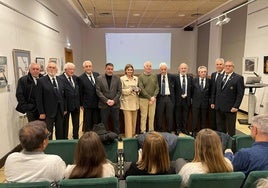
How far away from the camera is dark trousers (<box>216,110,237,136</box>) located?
4.16m

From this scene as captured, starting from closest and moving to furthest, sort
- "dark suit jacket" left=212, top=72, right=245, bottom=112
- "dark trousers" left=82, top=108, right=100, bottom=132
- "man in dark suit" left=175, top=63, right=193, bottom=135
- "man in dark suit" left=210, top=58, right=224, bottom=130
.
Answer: "dark suit jacket" left=212, top=72, right=245, bottom=112 < "dark trousers" left=82, top=108, right=100, bottom=132 < "man in dark suit" left=210, top=58, right=224, bottom=130 < "man in dark suit" left=175, top=63, right=193, bottom=135

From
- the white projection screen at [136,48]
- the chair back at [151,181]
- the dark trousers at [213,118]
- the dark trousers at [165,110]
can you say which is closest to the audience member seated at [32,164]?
the chair back at [151,181]

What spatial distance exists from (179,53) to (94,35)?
4.60 meters

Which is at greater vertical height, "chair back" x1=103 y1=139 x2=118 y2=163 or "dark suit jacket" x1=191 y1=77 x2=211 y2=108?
"dark suit jacket" x1=191 y1=77 x2=211 y2=108

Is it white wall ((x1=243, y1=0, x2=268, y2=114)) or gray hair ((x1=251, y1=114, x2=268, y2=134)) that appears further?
white wall ((x1=243, y1=0, x2=268, y2=114))

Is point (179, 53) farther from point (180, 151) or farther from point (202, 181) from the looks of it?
point (202, 181)

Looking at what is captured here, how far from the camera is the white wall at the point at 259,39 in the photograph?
5918mm

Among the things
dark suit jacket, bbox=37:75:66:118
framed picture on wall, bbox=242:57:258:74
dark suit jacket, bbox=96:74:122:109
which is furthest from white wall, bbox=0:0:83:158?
framed picture on wall, bbox=242:57:258:74

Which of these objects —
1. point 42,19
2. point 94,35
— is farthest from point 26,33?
point 94,35

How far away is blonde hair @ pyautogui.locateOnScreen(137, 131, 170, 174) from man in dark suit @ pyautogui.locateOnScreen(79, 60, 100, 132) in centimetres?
261

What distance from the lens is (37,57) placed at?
197 inches

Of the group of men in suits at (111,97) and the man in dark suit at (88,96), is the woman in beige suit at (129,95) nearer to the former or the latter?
the group of men in suits at (111,97)

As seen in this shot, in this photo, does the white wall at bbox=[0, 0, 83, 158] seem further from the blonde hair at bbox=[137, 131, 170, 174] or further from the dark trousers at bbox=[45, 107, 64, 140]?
the blonde hair at bbox=[137, 131, 170, 174]

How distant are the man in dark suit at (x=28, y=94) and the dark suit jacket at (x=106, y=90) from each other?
3.42 ft
